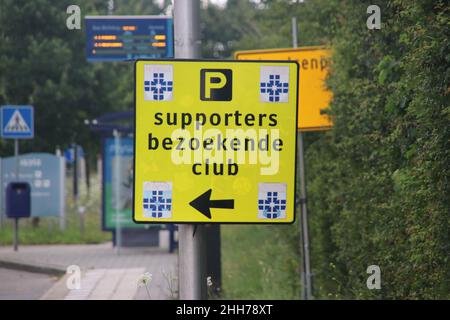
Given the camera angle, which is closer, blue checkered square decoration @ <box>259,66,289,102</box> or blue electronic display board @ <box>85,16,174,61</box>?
blue checkered square decoration @ <box>259,66,289,102</box>

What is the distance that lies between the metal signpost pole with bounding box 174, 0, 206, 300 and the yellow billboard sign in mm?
5825

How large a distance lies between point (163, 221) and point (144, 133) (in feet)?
1.38

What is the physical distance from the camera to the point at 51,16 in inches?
971

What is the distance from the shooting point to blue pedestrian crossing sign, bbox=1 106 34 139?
2109 cm

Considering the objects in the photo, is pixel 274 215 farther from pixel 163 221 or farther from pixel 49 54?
pixel 49 54

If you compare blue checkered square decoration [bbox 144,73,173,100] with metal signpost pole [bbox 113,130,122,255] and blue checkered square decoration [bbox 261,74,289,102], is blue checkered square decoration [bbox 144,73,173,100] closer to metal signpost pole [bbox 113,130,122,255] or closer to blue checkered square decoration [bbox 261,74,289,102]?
blue checkered square decoration [bbox 261,74,289,102]

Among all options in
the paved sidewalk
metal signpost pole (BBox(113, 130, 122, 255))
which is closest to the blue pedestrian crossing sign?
metal signpost pole (BBox(113, 130, 122, 255))

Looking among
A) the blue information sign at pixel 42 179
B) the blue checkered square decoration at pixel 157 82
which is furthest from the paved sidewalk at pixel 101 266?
the blue checkered square decoration at pixel 157 82

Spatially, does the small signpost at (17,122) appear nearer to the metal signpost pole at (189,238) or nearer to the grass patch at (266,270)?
the grass patch at (266,270)

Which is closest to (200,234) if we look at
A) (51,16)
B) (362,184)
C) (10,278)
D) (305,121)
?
(362,184)

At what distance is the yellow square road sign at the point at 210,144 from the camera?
16.6 feet

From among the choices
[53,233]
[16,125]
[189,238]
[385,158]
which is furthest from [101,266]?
[189,238]

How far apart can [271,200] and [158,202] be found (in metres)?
0.53

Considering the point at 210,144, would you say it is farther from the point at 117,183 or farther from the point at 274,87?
the point at 117,183
